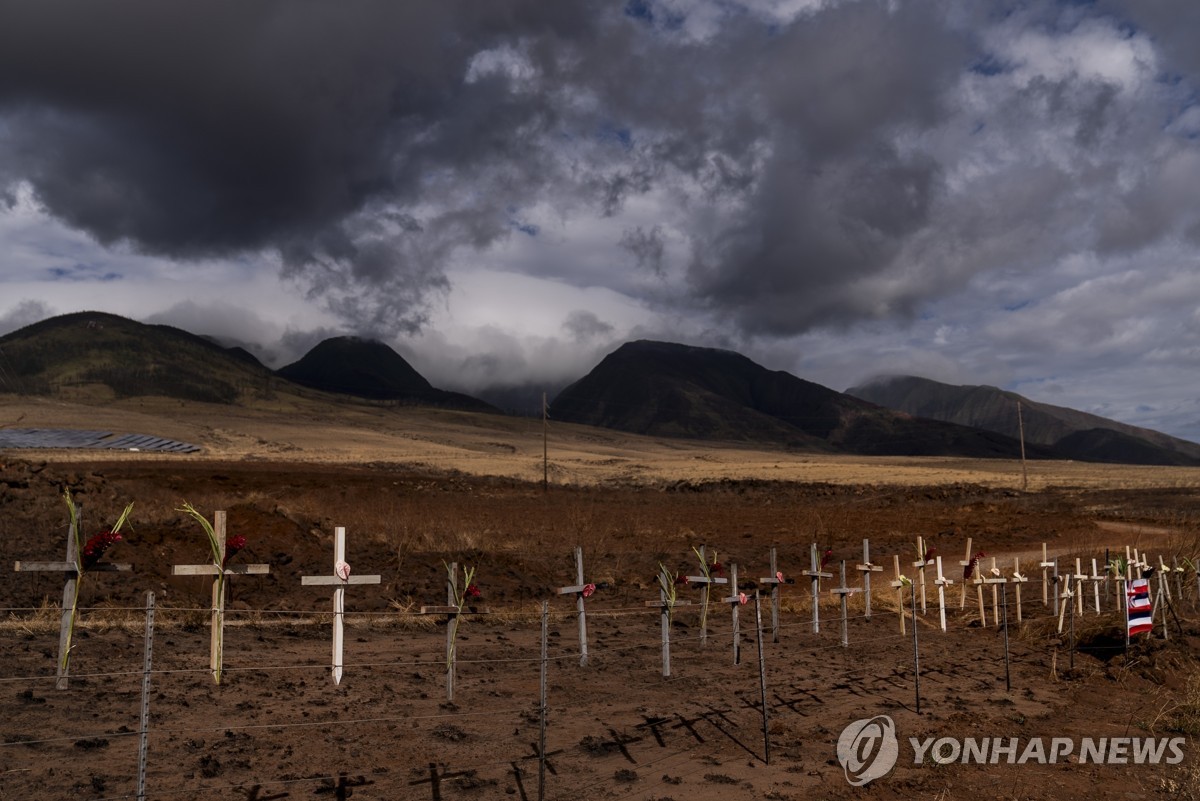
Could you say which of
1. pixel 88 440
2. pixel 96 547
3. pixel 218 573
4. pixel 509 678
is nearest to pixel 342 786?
pixel 218 573

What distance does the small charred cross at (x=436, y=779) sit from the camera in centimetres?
783

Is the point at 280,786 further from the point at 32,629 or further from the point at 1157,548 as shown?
the point at 1157,548

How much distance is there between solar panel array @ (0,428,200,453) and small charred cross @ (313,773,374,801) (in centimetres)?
7526

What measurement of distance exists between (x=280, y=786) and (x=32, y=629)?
759cm

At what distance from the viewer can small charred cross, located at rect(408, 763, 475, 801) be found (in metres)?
7.83

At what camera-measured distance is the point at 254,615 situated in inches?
606

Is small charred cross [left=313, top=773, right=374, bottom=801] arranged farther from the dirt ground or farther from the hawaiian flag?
the hawaiian flag

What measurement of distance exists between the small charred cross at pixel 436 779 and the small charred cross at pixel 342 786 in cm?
47

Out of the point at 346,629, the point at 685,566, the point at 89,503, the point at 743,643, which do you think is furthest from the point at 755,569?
the point at 89,503

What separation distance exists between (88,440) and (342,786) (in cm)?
8184

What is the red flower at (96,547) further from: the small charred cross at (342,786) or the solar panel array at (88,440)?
the solar panel array at (88,440)

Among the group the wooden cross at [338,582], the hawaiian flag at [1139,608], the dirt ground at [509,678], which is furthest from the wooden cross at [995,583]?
the wooden cross at [338,582]

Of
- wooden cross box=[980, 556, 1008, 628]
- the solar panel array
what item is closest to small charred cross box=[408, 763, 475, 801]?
wooden cross box=[980, 556, 1008, 628]

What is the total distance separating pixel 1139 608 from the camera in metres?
13.5
